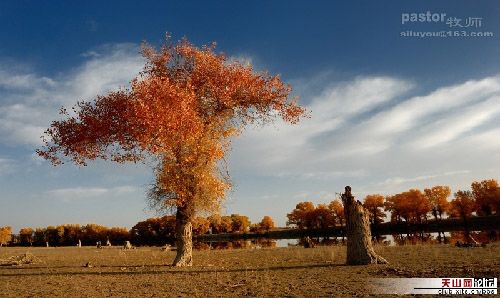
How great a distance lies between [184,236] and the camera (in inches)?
1036

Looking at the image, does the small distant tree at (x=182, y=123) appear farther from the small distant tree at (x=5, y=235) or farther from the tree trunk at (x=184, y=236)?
the small distant tree at (x=5, y=235)

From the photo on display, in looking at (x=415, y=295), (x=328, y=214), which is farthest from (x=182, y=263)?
(x=328, y=214)

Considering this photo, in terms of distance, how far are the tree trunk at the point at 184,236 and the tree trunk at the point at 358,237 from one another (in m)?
9.70

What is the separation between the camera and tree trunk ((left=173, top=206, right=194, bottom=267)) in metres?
26.0

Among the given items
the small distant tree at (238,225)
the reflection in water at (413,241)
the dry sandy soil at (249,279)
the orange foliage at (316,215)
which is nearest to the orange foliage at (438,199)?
the orange foliage at (316,215)

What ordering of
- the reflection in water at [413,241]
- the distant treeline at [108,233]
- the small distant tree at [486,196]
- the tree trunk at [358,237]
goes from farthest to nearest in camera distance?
1. the distant treeline at [108,233]
2. the small distant tree at [486,196]
3. the reflection in water at [413,241]
4. the tree trunk at [358,237]

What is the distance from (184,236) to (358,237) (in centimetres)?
1070

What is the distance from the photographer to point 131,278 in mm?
20078

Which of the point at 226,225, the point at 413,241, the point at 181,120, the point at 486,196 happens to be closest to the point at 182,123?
the point at 181,120

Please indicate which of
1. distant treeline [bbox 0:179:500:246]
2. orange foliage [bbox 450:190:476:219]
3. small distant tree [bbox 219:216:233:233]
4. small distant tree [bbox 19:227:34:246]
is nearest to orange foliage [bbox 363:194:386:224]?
distant treeline [bbox 0:179:500:246]

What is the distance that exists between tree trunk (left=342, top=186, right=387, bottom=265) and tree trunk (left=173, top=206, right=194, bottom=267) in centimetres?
970

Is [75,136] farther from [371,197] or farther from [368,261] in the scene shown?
[371,197]

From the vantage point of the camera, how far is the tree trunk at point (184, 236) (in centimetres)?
2595

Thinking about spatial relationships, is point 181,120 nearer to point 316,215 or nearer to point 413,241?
point 413,241
